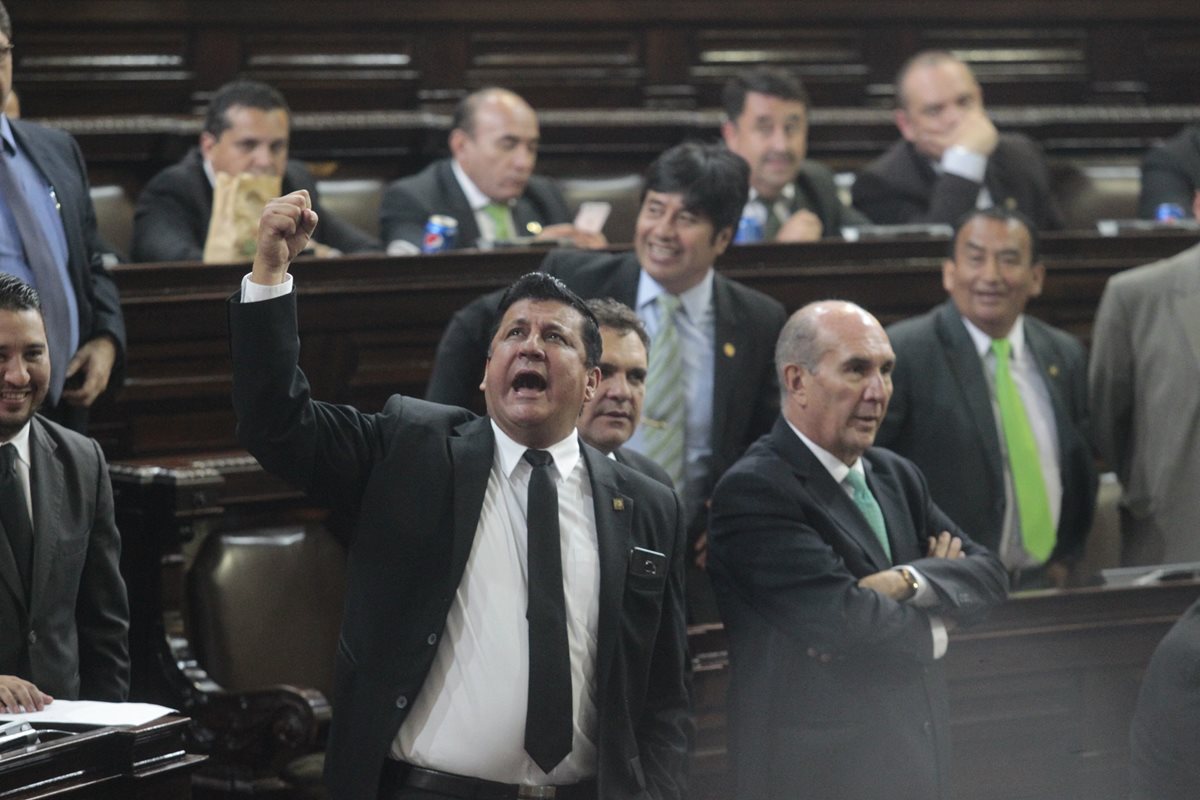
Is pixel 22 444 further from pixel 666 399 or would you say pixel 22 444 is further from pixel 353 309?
pixel 353 309

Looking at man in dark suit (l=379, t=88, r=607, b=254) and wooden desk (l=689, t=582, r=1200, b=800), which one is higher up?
man in dark suit (l=379, t=88, r=607, b=254)

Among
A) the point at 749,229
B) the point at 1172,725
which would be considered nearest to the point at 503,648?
the point at 1172,725

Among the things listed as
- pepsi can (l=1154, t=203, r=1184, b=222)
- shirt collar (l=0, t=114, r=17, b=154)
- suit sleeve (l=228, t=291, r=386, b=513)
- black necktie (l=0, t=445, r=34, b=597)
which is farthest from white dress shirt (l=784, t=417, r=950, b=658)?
pepsi can (l=1154, t=203, r=1184, b=222)

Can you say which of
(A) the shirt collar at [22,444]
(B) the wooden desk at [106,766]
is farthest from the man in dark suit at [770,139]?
(B) the wooden desk at [106,766]

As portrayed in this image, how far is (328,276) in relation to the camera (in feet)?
13.9

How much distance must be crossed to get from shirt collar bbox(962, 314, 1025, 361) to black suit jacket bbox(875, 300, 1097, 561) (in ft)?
0.22

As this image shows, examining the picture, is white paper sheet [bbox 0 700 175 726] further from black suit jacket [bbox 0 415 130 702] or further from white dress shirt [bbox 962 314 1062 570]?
white dress shirt [bbox 962 314 1062 570]

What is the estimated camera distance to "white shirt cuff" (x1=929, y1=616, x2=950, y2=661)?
2982 mm

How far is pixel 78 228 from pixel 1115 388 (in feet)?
8.14

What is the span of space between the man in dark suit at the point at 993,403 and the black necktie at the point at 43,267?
1794 millimetres

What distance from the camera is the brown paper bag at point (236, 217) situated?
429 centimetres

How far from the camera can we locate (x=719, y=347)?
3.75m

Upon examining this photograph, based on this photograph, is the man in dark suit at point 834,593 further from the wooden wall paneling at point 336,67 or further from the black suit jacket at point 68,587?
the wooden wall paneling at point 336,67

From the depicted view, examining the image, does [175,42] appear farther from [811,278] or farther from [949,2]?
[949,2]
